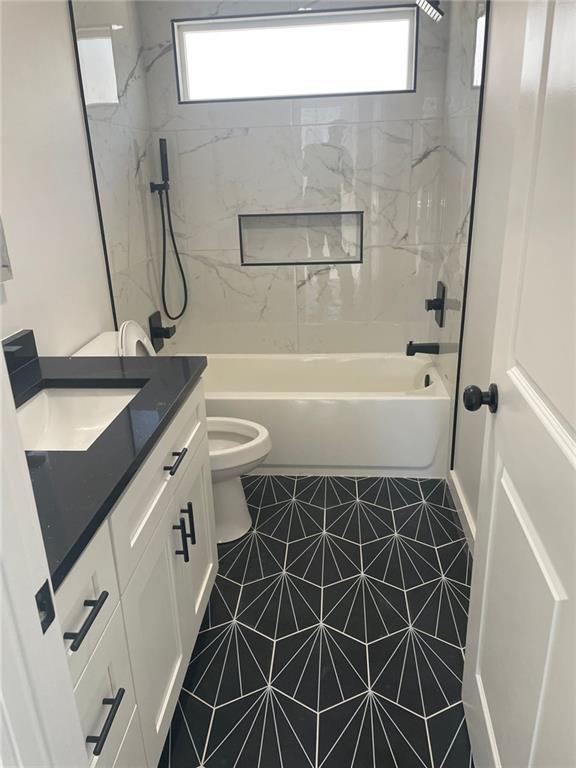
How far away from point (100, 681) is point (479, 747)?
0.93m

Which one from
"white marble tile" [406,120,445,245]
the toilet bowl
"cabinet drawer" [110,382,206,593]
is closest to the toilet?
the toilet bowl

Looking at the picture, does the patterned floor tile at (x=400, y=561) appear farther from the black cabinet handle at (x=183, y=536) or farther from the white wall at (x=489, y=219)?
the black cabinet handle at (x=183, y=536)

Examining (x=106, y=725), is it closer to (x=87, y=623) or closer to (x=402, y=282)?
Answer: (x=87, y=623)

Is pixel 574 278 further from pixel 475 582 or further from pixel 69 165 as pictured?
pixel 69 165

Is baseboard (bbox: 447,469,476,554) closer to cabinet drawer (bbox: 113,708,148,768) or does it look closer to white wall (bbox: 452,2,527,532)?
white wall (bbox: 452,2,527,532)

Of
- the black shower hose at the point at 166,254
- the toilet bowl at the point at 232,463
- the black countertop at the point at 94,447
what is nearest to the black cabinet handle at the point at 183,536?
the black countertop at the point at 94,447

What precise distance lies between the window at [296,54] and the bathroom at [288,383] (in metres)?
0.02

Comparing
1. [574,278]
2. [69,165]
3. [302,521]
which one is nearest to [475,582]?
[574,278]

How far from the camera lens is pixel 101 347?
2.17 metres

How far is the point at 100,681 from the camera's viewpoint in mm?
1018

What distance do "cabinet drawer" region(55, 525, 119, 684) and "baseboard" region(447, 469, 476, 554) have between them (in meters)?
1.44

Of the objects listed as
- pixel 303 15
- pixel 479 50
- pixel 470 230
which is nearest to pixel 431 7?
pixel 479 50

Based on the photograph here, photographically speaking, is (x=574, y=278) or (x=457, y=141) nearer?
(x=574, y=278)

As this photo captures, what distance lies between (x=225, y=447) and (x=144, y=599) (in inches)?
48.2
